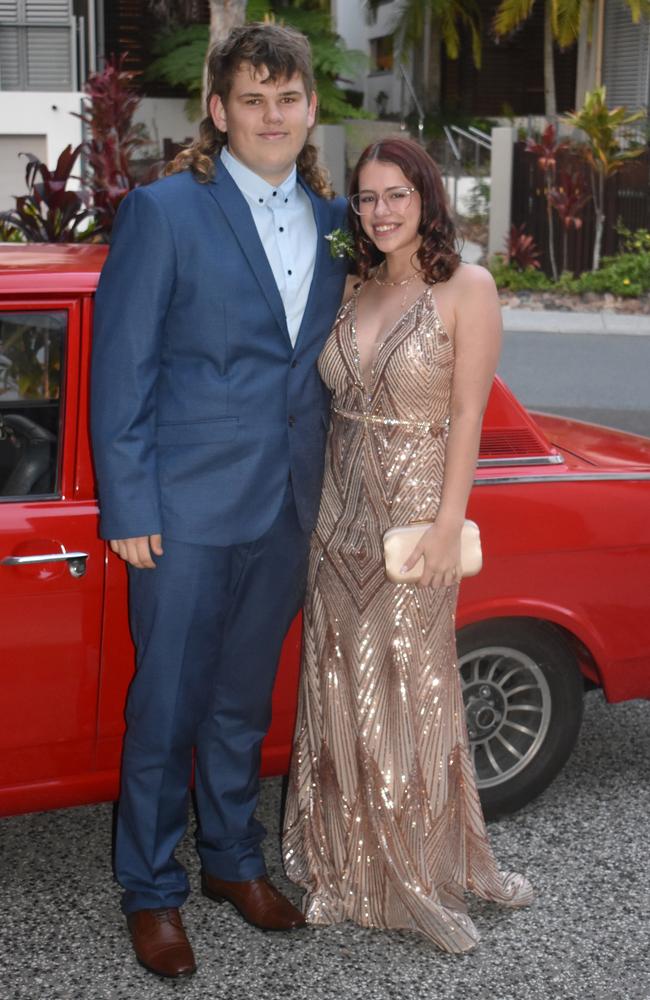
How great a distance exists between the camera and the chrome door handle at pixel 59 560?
10.1 ft

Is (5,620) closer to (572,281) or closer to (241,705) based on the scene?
(241,705)

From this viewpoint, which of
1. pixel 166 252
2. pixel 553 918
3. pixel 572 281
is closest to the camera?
pixel 166 252

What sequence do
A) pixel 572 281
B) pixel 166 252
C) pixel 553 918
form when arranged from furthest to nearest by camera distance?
pixel 572 281
pixel 553 918
pixel 166 252

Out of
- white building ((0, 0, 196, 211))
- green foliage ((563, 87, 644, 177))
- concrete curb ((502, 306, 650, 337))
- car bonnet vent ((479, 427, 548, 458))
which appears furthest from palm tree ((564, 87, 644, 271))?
car bonnet vent ((479, 427, 548, 458))

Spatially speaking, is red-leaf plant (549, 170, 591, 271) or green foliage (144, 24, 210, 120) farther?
green foliage (144, 24, 210, 120)

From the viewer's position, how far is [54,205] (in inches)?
272

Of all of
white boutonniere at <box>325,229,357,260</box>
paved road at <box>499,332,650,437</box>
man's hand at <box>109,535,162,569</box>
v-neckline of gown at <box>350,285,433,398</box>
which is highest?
white boutonniere at <box>325,229,357,260</box>

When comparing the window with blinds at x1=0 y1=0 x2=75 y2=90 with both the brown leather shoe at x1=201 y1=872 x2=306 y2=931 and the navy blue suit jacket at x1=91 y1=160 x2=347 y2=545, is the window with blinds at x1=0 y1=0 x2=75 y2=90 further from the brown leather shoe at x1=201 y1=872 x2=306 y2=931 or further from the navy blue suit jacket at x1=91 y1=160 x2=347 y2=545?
the brown leather shoe at x1=201 y1=872 x2=306 y2=931

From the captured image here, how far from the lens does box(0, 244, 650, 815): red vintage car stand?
312 centimetres

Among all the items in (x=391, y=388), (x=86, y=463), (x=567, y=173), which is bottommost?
(x=86, y=463)

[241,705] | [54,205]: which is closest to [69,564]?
[241,705]

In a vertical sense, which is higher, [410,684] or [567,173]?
[567,173]

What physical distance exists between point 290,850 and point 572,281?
15.1 m

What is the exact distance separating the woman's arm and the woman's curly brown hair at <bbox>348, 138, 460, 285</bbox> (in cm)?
6
